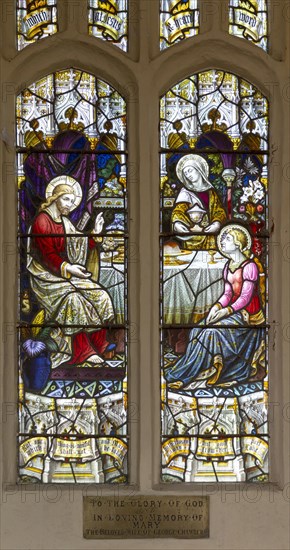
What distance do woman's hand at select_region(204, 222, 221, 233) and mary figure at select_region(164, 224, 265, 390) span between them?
0.03m

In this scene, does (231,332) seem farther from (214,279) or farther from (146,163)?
(146,163)

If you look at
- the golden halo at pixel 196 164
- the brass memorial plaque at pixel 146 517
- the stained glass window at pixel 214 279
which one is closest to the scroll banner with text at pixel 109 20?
the stained glass window at pixel 214 279

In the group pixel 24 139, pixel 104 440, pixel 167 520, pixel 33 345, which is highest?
pixel 24 139

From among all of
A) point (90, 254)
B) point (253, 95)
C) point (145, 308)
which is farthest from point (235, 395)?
point (253, 95)

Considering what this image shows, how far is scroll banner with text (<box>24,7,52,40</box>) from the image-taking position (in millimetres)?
5906

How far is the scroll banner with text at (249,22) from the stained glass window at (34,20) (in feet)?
3.07

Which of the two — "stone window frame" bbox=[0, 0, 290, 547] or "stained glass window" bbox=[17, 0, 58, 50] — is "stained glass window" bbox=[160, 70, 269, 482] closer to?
"stone window frame" bbox=[0, 0, 290, 547]

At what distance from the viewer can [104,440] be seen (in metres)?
5.67

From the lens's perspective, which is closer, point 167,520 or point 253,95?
point 167,520

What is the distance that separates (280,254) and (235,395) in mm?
731

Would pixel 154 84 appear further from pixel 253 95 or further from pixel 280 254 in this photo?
pixel 280 254

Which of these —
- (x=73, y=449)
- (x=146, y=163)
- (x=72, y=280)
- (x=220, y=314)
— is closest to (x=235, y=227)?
(x=220, y=314)

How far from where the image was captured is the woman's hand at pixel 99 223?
582 centimetres

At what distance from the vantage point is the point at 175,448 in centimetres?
567
